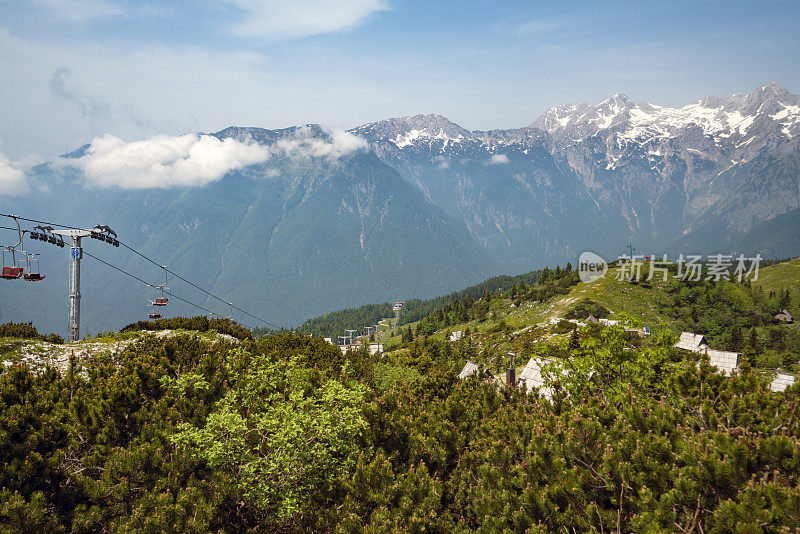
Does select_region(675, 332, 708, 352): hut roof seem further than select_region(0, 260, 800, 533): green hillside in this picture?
Yes

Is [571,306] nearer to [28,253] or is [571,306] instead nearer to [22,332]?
[28,253]

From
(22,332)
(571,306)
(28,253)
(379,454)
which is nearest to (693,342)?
(571,306)

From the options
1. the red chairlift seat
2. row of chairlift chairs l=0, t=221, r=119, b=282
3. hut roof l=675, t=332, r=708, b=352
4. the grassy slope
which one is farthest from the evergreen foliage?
hut roof l=675, t=332, r=708, b=352

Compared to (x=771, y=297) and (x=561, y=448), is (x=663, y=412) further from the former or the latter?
(x=771, y=297)

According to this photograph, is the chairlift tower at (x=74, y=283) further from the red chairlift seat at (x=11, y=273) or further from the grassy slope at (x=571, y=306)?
the grassy slope at (x=571, y=306)

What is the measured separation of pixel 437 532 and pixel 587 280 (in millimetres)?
129357

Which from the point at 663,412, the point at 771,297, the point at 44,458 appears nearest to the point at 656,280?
the point at 771,297

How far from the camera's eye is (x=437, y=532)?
37.3 ft
